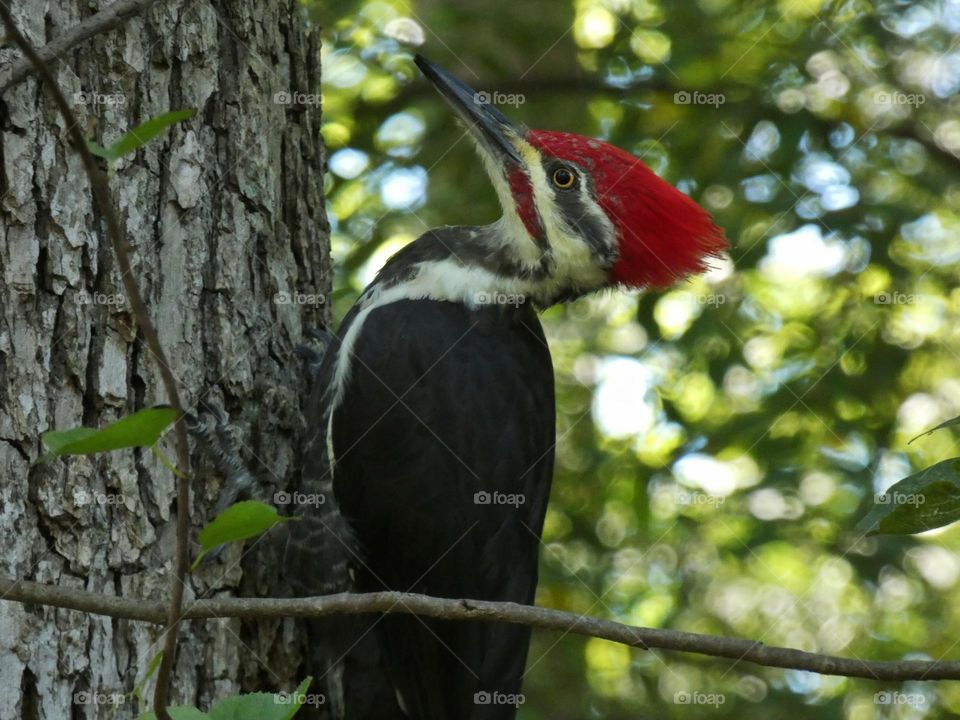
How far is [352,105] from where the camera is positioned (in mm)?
5125

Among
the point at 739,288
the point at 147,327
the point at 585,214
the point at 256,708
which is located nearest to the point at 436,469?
the point at 585,214

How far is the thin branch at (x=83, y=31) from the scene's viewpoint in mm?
2293

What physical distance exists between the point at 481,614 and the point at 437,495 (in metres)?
1.36

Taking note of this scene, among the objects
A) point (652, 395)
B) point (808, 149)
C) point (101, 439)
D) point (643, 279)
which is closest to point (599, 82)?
point (808, 149)

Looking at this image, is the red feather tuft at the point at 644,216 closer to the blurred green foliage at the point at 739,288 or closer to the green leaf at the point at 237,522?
the blurred green foliage at the point at 739,288

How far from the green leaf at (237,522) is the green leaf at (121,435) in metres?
0.13

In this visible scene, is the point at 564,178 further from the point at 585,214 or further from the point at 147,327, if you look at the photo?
the point at 147,327

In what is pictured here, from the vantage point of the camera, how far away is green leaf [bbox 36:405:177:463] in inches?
48.8

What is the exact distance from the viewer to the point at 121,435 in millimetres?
1260

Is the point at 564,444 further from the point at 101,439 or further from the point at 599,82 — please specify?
the point at 101,439

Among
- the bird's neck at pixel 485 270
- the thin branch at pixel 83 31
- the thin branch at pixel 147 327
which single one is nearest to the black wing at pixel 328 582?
the bird's neck at pixel 485 270

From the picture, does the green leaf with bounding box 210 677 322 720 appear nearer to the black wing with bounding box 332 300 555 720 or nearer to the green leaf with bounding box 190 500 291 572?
the green leaf with bounding box 190 500 291 572

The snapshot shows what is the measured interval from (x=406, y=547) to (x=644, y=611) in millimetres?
2663

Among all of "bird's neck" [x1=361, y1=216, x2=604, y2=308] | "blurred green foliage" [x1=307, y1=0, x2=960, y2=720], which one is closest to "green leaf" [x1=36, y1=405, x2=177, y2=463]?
"bird's neck" [x1=361, y1=216, x2=604, y2=308]
